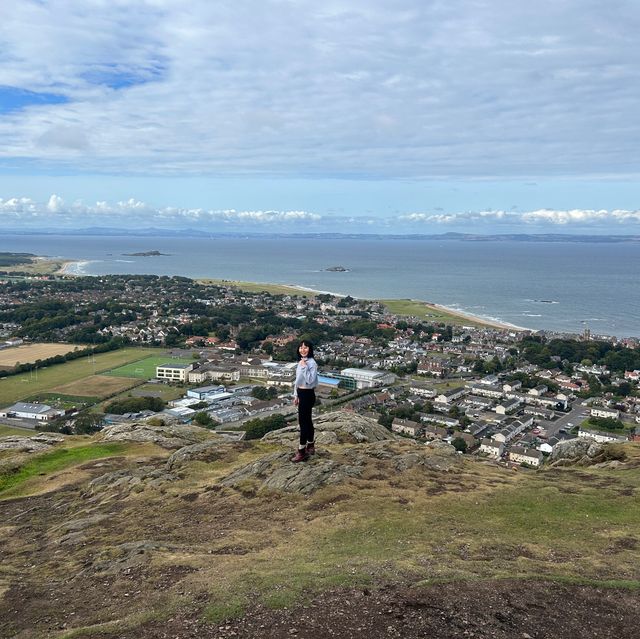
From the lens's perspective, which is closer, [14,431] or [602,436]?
[602,436]

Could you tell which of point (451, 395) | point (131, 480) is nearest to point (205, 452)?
point (131, 480)

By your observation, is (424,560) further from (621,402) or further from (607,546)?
(621,402)

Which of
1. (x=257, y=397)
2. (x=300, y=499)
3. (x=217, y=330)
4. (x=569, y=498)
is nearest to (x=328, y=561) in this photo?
(x=300, y=499)

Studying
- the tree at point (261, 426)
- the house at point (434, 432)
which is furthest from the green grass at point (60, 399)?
the house at point (434, 432)

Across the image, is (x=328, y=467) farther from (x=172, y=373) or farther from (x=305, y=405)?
(x=172, y=373)

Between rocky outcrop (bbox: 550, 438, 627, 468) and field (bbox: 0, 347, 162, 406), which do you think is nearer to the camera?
rocky outcrop (bbox: 550, 438, 627, 468)

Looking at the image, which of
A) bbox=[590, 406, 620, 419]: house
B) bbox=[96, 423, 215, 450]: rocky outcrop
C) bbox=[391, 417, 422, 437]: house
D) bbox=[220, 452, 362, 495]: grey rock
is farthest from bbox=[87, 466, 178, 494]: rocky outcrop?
bbox=[590, 406, 620, 419]: house

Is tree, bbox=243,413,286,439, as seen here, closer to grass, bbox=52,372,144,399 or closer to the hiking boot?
the hiking boot
